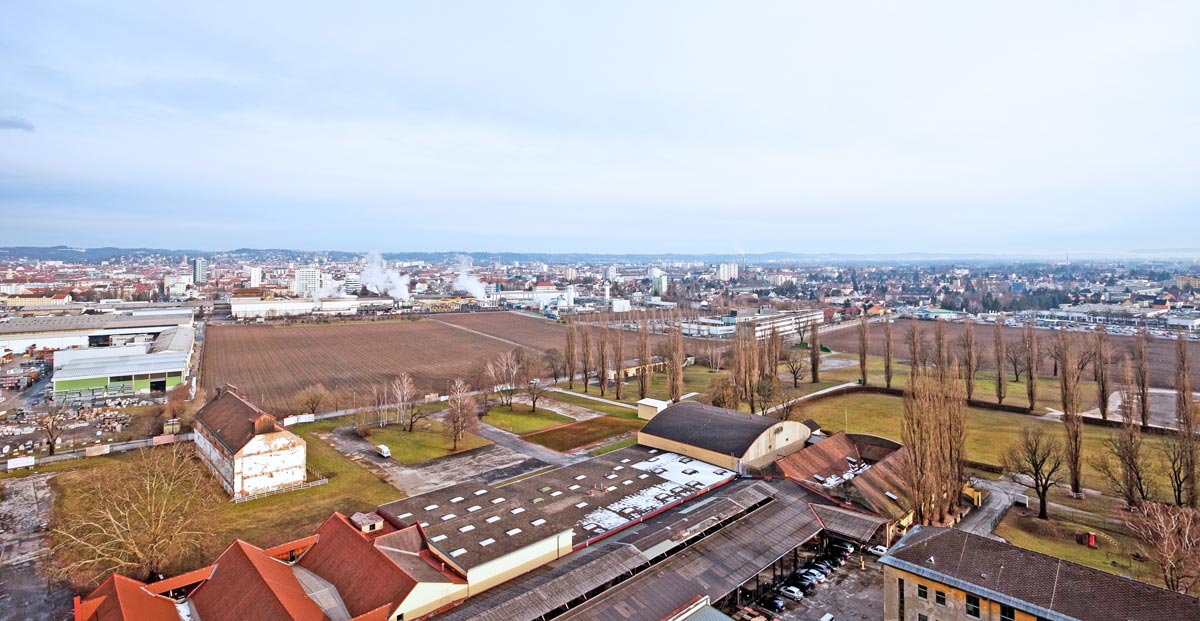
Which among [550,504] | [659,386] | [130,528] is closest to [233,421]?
[130,528]

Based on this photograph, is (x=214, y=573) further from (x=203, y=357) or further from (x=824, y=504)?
(x=203, y=357)

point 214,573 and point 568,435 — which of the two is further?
point 568,435

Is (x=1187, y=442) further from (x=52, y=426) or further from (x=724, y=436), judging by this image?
(x=52, y=426)

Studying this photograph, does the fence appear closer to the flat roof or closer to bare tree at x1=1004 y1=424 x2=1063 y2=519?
the flat roof

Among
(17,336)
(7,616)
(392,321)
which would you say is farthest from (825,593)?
(392,321)

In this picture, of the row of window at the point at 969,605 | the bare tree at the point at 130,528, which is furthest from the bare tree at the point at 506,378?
the row of window at the point at 969,605

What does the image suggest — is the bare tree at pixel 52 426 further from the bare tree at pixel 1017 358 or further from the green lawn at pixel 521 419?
the bare tree at pixel 1017 358

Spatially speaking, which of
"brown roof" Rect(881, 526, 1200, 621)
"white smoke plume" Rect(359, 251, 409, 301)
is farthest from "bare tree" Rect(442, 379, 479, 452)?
"white smoke plume" Rect(359, 251, 409, 301)
